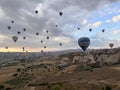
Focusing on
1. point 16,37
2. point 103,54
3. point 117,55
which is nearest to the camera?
point 16,37

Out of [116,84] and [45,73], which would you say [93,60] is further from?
→ [116,84]

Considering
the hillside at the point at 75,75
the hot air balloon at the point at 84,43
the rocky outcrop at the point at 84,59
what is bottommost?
the hillside at the point at 75,75

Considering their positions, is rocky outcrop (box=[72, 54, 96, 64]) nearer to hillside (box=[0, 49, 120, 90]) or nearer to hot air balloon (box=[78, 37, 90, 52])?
hillside (box=[0, 49, 120, 90])

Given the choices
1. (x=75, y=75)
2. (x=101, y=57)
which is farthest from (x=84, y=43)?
(x=101, y=57)

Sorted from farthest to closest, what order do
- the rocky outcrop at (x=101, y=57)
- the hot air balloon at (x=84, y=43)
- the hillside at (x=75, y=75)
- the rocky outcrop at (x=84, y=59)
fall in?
the rocky outcrop at (x=84, y=59) < the rocky outcrop at (x=101, y=57) < the hot air balloon at (x=84, y=43) < the hillside at (x=75, y=75)

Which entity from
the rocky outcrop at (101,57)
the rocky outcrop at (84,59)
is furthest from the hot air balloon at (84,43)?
the rocky outcrop at (84,59)

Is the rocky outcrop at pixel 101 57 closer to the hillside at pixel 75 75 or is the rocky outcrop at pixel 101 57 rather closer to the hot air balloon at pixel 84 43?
the hillside at pixel 75 75

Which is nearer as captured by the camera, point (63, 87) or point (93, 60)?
point (63, 87)

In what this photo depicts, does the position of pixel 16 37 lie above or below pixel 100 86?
above

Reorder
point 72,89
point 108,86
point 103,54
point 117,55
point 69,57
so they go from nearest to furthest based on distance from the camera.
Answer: point 108,86
point 72,89
point 117,55
point 103,54
point 69,57

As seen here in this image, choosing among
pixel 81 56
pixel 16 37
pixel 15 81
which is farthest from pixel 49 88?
pixel 81 56

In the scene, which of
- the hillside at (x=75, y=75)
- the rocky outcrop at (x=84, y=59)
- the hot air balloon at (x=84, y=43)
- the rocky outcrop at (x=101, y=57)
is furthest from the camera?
the rocky outcrop at (x=84, y=59)
